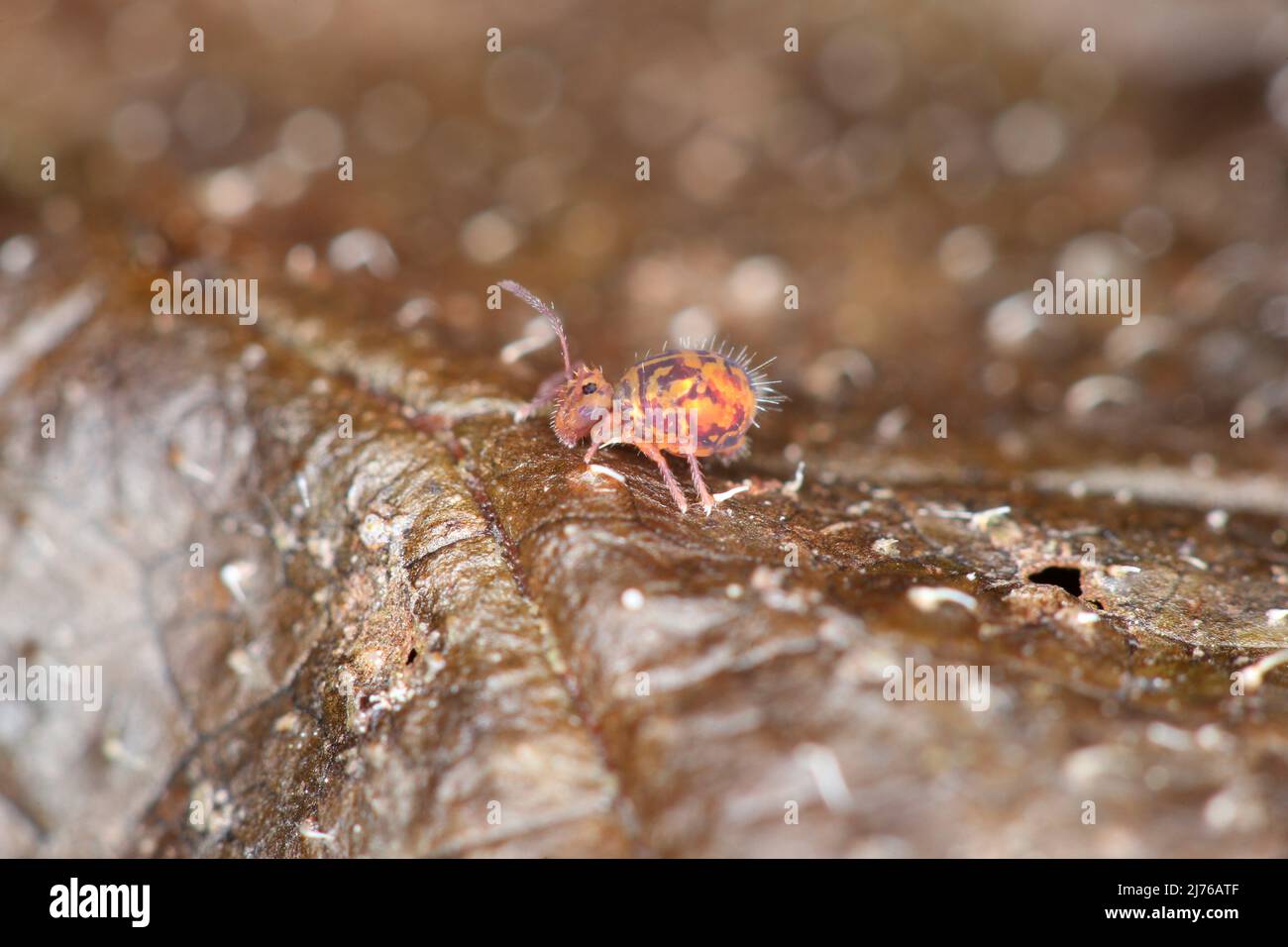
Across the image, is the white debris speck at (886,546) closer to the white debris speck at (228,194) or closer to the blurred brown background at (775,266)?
the blurred brown background at (775,266)

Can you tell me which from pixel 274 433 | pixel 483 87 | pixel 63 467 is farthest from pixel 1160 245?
pixel 63 467

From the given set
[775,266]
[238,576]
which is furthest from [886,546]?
[775,266]

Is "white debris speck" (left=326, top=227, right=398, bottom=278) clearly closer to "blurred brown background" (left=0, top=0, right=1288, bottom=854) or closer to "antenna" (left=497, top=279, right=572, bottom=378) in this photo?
"blurred brown background" (left=0, top=0, right=1288, bottom=854)

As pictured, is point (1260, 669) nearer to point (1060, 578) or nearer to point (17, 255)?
point (1060, 578)

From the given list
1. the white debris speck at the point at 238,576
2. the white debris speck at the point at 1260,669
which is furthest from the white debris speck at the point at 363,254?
the white debris speck at the point at 1260,669
